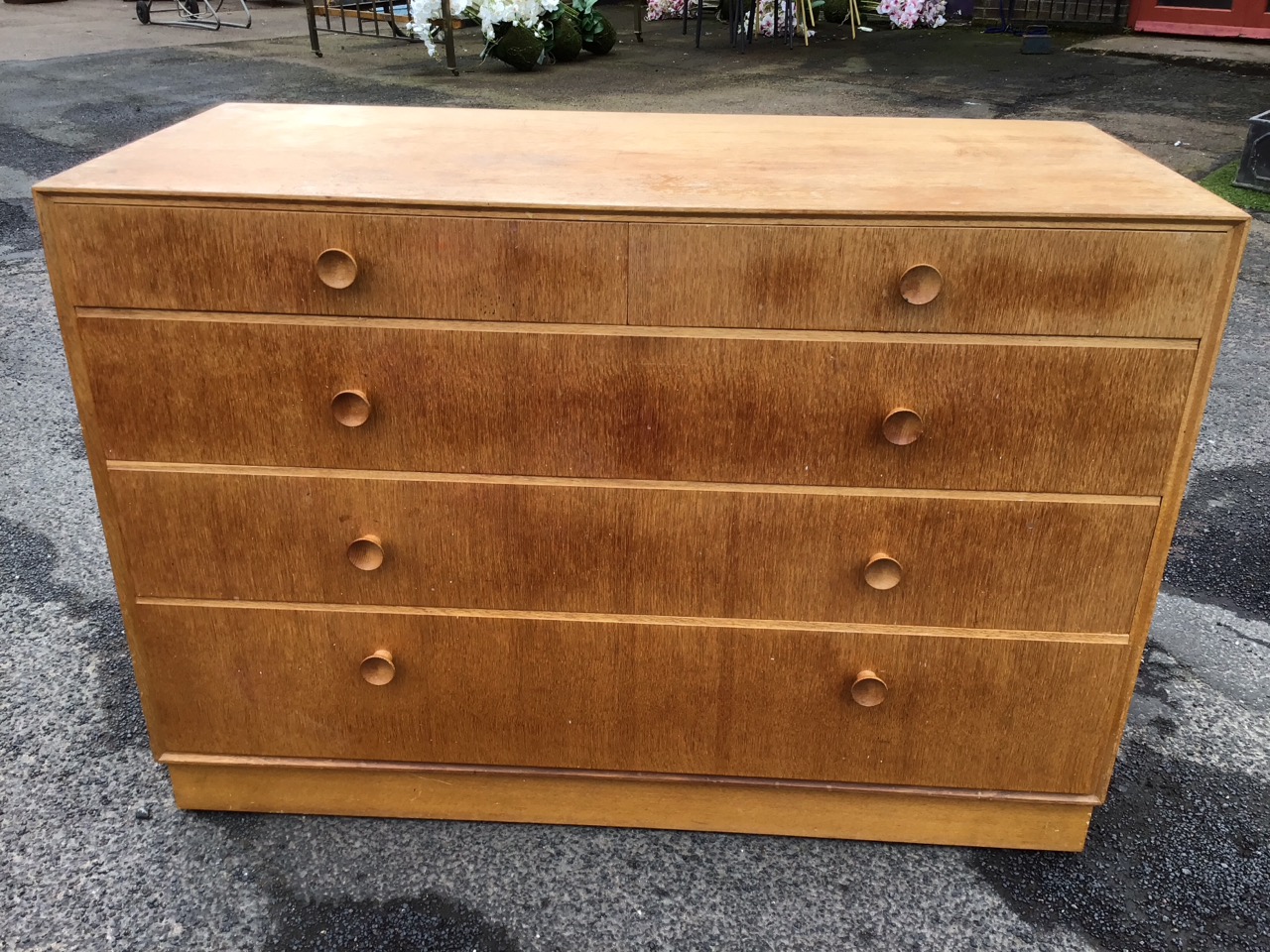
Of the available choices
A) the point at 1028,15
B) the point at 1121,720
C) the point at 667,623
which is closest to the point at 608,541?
the point at 667,623

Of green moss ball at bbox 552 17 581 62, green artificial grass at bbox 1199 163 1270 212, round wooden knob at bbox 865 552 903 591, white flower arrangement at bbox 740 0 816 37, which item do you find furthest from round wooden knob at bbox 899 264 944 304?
white flower arrangement at bbox 740 0 816 37

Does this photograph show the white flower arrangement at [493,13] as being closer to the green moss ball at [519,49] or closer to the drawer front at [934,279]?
the green moss ball at [519,49]

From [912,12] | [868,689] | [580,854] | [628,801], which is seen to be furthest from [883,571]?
[912,12]

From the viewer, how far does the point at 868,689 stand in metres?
1.71

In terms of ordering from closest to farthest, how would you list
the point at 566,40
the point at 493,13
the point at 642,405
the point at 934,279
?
the point at 934,279 < the point at 642,405 < the point at 493,13 < the point at 566,40

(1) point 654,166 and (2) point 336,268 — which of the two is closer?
(2) point 336,268

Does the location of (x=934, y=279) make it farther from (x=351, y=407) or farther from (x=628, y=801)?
(x=628, y=801)

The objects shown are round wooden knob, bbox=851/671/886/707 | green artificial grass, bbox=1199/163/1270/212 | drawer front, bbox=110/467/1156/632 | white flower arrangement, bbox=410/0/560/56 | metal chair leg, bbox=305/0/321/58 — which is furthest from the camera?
metal chair leg, bbox=305/0/321/58

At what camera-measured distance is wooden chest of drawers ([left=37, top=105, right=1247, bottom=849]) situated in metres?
1.43

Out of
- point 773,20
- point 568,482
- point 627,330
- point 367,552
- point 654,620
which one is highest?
point 773,20

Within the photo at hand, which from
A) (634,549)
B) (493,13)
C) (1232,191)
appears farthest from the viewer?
(493,13)

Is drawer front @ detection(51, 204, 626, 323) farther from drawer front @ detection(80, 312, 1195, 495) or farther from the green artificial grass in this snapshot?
the green artificial grass

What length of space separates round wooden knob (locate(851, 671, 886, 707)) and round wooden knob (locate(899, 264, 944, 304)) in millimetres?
646

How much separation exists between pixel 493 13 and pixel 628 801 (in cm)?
794
